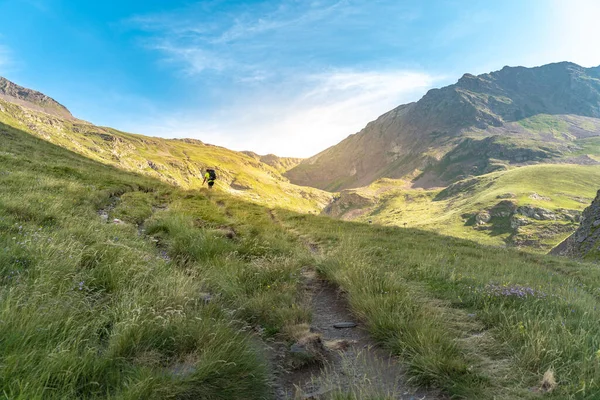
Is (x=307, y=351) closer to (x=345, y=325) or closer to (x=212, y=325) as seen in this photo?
(x=345, y=325)

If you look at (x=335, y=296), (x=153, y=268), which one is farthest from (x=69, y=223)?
(x=335, y=296)

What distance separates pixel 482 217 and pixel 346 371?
695 feet

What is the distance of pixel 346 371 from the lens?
3854mm

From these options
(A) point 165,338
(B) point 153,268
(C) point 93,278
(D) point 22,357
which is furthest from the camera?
(B) point 153,268

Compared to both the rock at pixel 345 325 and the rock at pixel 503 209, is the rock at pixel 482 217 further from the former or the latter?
the rock at pixel 345 325

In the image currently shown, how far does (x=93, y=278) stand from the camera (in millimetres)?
4449

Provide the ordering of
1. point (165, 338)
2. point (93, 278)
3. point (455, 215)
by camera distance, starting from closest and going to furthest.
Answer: point (165, 338) → point (93, 278) → point (455, 215)


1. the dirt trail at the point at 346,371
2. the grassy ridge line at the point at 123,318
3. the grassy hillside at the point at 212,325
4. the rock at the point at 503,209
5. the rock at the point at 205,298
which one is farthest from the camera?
the rock at the point at 503,209

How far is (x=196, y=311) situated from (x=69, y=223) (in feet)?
17.6

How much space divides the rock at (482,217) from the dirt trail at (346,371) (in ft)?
673

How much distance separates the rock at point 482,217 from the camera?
180 m

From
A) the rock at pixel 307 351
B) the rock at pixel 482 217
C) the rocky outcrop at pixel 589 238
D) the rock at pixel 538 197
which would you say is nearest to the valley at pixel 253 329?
the rock at pixel 307 351

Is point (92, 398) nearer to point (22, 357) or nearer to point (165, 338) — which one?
point (22, 357)

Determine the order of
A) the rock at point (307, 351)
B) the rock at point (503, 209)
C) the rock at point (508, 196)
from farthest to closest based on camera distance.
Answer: the rock at point (508, 196), the rock at point (503, 209), the rock at point (307, 351)
